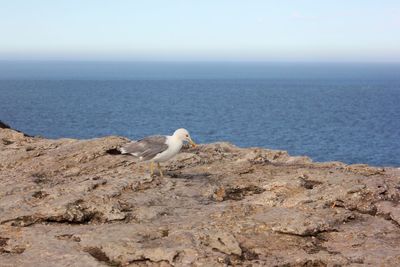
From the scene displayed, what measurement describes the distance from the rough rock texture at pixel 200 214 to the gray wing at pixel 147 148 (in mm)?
538

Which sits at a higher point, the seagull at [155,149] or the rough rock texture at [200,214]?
the seagull at [155,149]

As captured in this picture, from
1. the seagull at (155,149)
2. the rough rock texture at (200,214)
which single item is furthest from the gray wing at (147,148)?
the rough rock texture at (200,214)

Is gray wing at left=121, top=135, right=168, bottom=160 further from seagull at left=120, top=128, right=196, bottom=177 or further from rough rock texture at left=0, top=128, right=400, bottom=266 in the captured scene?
rough rock texture at left=0, top=128, right=400, bottom=266

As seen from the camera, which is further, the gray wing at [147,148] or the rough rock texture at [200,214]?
the gray wing at [147,148]

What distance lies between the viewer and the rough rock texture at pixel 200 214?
8938 millimetres

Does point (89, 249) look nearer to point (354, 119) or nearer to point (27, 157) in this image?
point (27, 157)

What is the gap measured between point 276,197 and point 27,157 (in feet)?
28.8

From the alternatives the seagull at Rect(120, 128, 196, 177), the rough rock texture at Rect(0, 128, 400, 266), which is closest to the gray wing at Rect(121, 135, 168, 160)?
the seagull at Rect(120, 128, 196, 177)

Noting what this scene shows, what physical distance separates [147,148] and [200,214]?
4.08m

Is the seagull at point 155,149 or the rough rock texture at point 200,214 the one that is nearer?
the rough rock texture at point 200,214

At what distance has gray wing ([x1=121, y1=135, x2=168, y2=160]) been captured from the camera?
14202mm

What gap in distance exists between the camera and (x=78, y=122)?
378 feet

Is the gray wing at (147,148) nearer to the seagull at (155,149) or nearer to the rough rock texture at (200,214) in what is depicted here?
the seagull at (155,149)

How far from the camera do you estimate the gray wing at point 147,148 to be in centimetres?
1420
